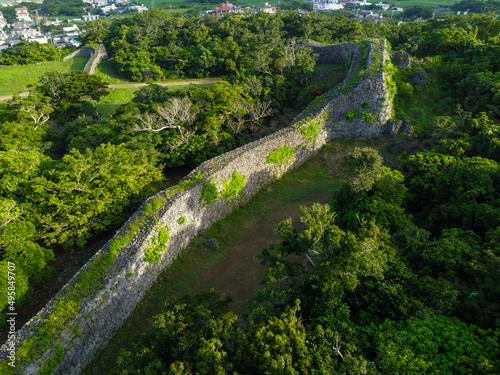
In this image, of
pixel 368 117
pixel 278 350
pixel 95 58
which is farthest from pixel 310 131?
pixel 95 58

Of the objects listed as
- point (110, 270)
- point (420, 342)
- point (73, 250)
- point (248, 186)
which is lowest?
point (73, 250)

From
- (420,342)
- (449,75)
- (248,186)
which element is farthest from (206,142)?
(449,75)

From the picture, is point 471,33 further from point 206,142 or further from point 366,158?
point 206,142

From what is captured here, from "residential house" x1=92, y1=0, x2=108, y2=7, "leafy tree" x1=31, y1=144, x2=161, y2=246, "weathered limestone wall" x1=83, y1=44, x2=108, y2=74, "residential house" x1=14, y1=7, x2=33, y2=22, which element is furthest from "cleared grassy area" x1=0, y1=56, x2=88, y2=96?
"residential house" x1=92, y1=0, x2=108, y2=7

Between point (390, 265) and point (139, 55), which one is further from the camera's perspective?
point (139, 55)

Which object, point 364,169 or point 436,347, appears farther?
point 364,169

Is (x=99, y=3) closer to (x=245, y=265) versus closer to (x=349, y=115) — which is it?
(x=349, y=115)

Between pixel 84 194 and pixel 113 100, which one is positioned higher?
pixel 84 194

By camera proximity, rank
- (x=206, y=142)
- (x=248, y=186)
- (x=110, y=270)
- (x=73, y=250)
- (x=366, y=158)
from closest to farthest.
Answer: (x=110, y=270), (x=366, y=158), (x=73, y=250), (x=248, y=186), (x=206, y=142)
